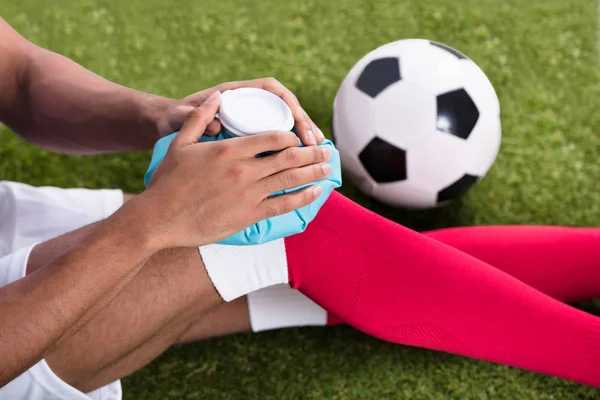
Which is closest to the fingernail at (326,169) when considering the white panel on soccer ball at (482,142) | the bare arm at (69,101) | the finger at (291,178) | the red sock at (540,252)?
the finger at (291,178)

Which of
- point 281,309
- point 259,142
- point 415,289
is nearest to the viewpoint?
point 259,142

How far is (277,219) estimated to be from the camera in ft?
2.99

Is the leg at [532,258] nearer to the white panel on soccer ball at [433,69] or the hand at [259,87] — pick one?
the white panel on soccer ball at [433,69]

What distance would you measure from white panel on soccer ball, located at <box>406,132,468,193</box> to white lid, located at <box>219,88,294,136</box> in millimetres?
508

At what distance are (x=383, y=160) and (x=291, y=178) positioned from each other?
561 mm

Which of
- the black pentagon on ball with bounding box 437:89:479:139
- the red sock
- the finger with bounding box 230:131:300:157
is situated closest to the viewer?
the finger with bounding box 230:131:300:157

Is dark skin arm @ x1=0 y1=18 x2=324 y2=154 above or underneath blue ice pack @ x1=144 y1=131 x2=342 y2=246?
above

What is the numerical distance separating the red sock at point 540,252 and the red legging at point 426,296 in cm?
16

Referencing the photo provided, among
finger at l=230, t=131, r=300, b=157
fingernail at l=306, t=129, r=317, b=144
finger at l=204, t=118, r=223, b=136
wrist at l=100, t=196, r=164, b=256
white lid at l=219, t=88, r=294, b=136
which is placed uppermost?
white lid at l=219, t=88, r=294, b=136

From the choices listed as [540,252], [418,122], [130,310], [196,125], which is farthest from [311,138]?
[540,252]

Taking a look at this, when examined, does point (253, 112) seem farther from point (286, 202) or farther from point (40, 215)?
point (40, 215)

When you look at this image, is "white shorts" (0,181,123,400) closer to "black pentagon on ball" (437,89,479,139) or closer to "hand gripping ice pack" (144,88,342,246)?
"hand gripping ice pack" (144,88,342,246)

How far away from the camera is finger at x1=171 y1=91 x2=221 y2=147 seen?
875 millimetres

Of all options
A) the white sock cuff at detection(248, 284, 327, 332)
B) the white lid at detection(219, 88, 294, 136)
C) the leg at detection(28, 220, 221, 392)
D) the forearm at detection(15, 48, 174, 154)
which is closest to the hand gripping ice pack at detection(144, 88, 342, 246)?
the white lid at detection(219, 88, 294, 136)
